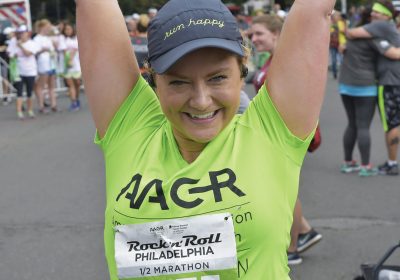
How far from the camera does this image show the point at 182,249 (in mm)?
1805

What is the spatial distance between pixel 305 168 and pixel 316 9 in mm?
6036

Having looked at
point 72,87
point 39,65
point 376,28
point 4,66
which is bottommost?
point 4,66

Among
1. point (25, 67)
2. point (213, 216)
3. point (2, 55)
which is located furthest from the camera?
point (2, 55)

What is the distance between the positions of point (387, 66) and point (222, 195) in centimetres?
565

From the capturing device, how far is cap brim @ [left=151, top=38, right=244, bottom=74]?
170 cm

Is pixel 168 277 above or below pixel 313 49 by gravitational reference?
below

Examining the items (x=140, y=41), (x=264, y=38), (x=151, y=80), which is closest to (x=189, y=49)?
(x=151, y=80)

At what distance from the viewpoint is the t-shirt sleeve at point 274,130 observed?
182 centimetres

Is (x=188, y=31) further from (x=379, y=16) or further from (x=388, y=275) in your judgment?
(x=379, y=16)

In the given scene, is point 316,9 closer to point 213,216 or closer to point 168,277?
point 213,216

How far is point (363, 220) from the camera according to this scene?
18.8 feet

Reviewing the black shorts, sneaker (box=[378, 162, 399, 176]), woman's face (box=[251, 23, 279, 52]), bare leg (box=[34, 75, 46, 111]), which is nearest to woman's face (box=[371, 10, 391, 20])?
the black shorts

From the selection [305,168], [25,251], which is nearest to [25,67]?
[305,168]

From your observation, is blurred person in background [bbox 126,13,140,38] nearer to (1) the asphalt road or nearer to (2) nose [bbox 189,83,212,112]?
(1) the asphalt road
